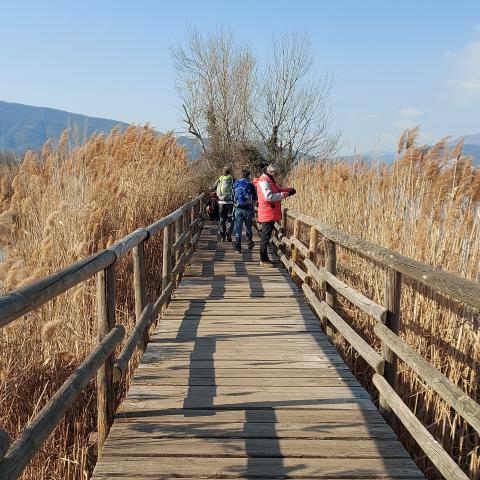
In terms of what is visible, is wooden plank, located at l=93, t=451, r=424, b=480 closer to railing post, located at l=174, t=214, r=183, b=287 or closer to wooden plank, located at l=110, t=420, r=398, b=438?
wooden plank, located at l=110, t=420, r=398, b=438

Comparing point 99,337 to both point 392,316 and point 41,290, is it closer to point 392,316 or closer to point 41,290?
point 41,290

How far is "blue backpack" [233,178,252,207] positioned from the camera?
9.45 meters

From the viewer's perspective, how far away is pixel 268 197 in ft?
25.5

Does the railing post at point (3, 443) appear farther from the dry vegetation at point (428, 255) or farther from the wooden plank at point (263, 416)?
the dry vegetation at point (428, 255)

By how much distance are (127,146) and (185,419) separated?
22.9ft

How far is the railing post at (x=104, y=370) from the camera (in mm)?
2883

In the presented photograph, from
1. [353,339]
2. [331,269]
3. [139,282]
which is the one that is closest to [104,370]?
[139,282]

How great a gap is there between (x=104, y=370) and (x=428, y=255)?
2723 millimetres

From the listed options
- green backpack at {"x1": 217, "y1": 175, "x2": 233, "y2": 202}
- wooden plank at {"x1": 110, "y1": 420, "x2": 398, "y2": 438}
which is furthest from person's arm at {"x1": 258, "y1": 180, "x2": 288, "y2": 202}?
wooden plank at {"x1": 110, "y1": 420, "x2": 398, "y2": 438}

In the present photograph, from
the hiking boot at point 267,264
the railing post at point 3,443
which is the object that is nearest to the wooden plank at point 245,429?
the railing post at point 3,443

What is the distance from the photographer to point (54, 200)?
5.87m

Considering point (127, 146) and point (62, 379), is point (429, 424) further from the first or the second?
point (127, 146)

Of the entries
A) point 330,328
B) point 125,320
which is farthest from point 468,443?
point 125,320

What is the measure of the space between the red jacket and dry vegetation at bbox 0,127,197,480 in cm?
175
